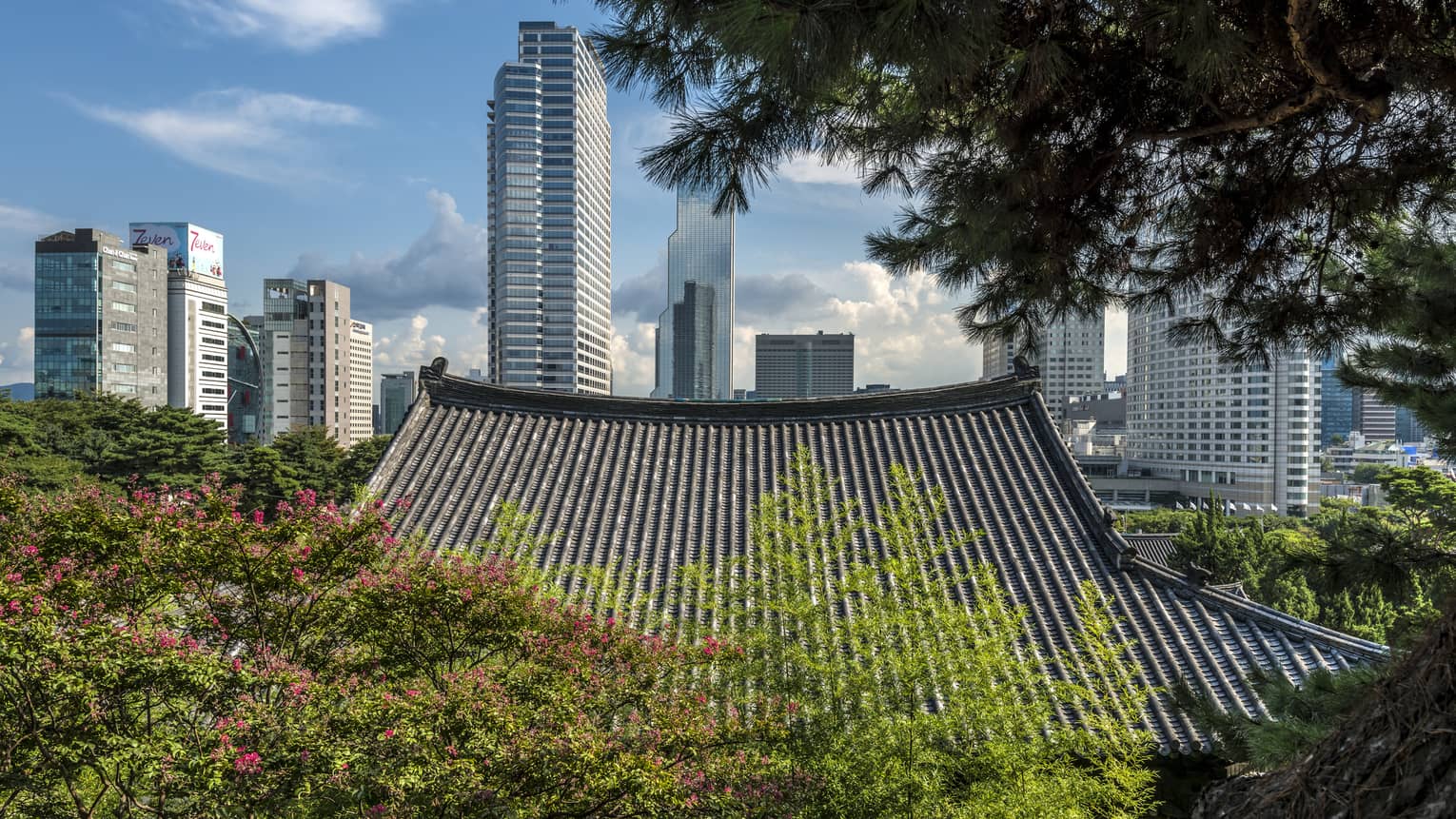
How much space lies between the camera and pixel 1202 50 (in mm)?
2098

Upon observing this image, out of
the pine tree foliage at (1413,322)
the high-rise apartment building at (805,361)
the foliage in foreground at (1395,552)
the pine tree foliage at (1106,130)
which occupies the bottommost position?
the foliage in foreground at (1395,552)

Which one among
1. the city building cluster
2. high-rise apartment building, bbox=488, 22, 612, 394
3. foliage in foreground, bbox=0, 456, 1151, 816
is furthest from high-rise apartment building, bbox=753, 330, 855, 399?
foliage in foreground, bbox=0, 456, 1151, 816

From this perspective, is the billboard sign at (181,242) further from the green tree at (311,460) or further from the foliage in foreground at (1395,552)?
the foliage in foreground at (1395,552)

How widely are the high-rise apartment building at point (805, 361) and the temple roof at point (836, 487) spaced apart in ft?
249

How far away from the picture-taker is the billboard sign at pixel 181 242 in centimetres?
5194

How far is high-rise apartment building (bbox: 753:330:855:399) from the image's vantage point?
87188 millimetres

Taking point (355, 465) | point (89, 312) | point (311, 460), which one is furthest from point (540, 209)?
point (311, 460)

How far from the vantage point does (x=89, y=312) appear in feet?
150

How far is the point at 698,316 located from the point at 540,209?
2550 centimetres

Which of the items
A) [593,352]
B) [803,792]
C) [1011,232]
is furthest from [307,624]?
[593,352]

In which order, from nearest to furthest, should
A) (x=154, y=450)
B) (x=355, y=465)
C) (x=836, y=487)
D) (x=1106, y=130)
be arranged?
(x=1106, y=130) → (x=836, y=487) → (x=154, y=450) → (x=355, y=465)

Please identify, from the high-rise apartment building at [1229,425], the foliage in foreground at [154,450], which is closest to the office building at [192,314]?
the foliage in foreground at [154,450]

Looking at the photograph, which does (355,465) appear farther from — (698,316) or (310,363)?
(698,316)

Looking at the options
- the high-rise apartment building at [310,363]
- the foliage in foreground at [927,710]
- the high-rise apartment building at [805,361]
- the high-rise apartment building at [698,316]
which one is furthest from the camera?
the high-rise apartment building at [805,361]
